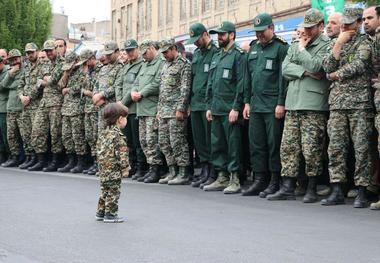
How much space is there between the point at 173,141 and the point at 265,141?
200cm

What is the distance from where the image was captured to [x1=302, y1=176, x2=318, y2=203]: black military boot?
9.40 metres

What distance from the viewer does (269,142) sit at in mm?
10086

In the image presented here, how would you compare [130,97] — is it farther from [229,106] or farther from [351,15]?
[351,15]

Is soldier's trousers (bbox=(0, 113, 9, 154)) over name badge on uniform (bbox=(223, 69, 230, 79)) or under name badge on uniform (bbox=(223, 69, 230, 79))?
under

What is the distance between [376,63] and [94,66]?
629 centimetres

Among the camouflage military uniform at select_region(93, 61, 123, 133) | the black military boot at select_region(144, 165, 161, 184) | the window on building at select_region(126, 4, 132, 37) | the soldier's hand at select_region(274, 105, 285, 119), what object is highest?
the window on building at select_region(126, 4, 132, 37)

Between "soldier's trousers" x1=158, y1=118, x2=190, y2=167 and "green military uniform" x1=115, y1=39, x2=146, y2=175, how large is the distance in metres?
0.87

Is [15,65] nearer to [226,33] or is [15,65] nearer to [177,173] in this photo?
[177,173]

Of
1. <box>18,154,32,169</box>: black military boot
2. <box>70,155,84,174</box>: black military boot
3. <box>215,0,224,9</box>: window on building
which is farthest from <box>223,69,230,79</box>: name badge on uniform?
<box>215,0,224,9</box>: window on building

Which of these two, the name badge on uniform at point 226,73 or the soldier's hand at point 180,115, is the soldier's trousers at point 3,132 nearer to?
the soldier's hand at point 180,115

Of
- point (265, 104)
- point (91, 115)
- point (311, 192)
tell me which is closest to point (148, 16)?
point (91, 115)

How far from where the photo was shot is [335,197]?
30.1 ft

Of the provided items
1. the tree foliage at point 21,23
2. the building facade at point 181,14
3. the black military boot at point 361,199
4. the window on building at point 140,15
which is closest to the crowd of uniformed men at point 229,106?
the black military boot at point 361,199

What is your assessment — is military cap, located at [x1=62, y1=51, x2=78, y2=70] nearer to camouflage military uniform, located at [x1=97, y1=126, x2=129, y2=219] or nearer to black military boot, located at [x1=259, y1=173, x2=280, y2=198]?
black military boot, located at [x1=259, y1=173, x2=280, y2=198]
